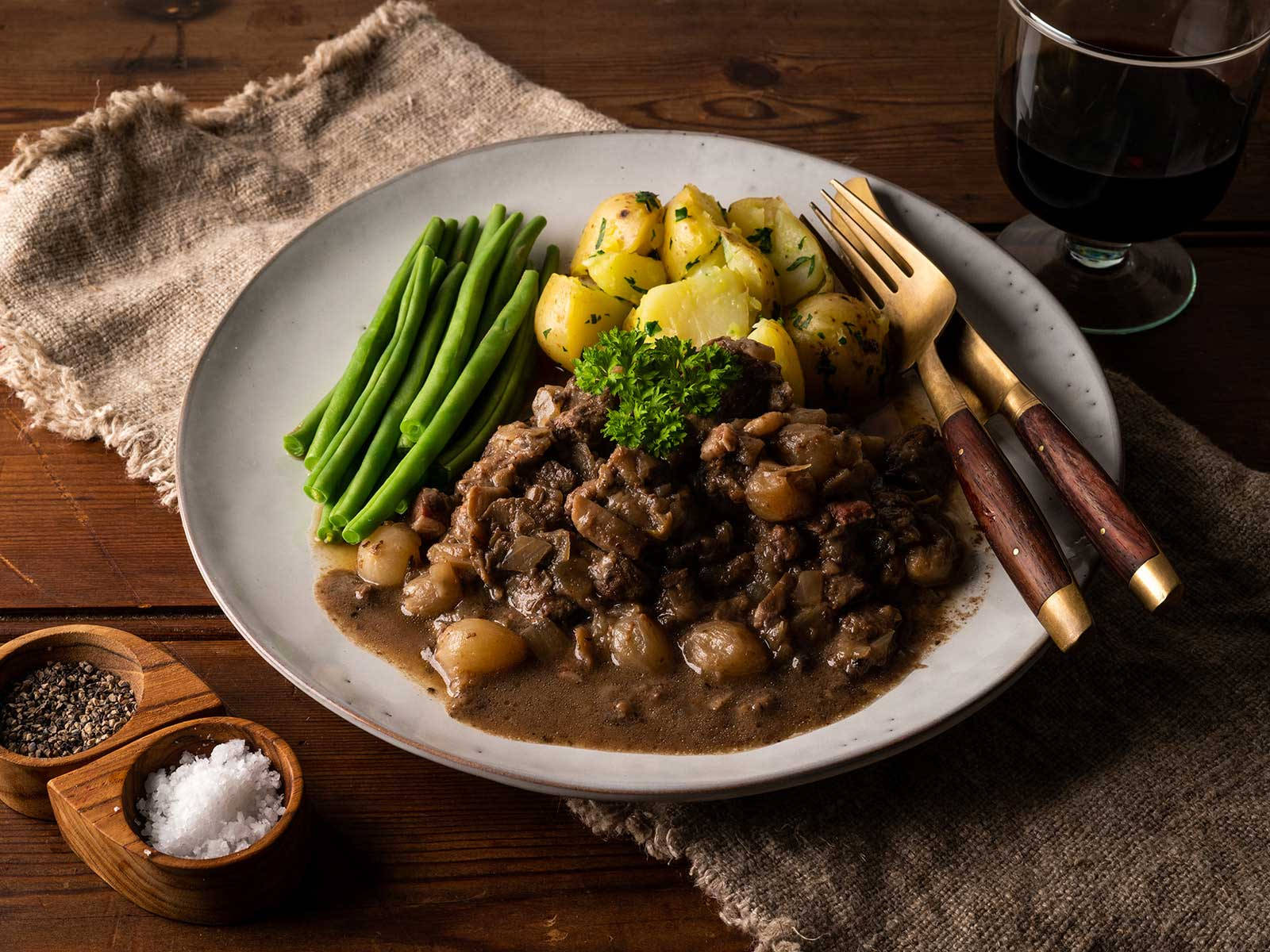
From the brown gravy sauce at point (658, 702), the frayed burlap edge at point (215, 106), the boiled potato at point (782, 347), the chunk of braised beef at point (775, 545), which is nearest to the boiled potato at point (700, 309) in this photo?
the boiled potato at point (782, 347)

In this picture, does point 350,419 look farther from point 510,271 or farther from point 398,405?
point 510,271

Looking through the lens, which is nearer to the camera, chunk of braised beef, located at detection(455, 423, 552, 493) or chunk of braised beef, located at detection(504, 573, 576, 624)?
chunk of braised beef, located at detection(504, 573, 576, 624)

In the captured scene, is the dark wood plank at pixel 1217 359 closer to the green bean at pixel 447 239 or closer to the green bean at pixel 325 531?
the green bean at pixel 447 239

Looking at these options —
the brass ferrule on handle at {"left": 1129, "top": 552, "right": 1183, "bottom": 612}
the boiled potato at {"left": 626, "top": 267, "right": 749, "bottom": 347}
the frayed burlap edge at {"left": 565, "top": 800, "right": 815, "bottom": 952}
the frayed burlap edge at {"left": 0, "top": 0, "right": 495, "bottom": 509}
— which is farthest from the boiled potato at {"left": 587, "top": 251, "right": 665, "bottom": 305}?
the brass ferrule on handle at {"left": 1129, "top": 552, "right": 1183, "bottom": 612}

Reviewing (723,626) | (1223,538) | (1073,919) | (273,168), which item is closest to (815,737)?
(723,626)

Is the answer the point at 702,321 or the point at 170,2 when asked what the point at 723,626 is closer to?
Result: the point at 702,321

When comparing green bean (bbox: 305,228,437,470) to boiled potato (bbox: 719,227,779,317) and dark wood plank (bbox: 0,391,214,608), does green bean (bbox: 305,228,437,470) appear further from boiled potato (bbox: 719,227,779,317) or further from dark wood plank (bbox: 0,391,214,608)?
boiled potato (bbox: 719,227,779,317)

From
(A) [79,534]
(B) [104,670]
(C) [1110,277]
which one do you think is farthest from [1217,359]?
(A) [79,534]
